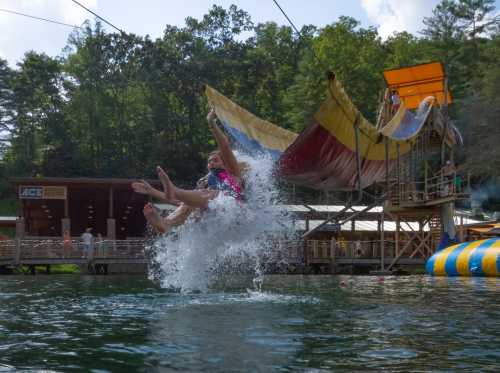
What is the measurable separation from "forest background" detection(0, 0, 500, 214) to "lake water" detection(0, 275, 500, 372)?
41.9 meters

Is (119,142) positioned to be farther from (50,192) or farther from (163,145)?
(50,192)

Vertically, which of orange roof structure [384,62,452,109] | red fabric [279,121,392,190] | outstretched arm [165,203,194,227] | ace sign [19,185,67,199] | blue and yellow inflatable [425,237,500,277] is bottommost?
blue and yellow inflatable [425,237,500,277]

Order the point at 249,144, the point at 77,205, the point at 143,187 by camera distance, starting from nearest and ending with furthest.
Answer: the point at 143,187
the point at 249,144
the point at 77,205

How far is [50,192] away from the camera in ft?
124

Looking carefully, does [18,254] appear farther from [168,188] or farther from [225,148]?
[168,188]

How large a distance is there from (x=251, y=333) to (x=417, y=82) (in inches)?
738

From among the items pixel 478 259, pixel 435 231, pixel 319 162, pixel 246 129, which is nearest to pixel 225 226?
pixel 319 162

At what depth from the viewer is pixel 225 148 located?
12352 millimetres

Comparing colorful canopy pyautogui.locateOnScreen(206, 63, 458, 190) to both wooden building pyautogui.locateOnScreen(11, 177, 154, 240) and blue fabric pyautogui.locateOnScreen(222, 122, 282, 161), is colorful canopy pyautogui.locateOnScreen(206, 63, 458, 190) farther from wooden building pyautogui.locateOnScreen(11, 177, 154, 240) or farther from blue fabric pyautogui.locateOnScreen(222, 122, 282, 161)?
wooden building pyautogui.locateOnScreen(11, 177, 154, 240)

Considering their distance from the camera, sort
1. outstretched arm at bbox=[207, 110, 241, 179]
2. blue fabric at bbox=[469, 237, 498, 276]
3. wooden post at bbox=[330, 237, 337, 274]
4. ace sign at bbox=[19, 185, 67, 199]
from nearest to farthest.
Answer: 1. outstretched arm at bbox=[207, 110, 241, 179]
2. blue fabric at bbox=[469, 237, 498, 276]
3. wooden post at bbox=[330, 237, 337, 274]
4. ace sign at bbox=[19, 185, 67, 199]

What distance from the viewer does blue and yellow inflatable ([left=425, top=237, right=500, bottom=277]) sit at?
66.6 feet

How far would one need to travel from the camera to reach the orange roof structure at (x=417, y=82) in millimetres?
24609

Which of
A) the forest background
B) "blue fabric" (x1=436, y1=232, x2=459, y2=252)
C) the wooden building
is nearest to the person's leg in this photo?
"blue fabric" (x1=436, y1=232, x2=459, y2=252)

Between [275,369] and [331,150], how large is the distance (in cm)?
784
